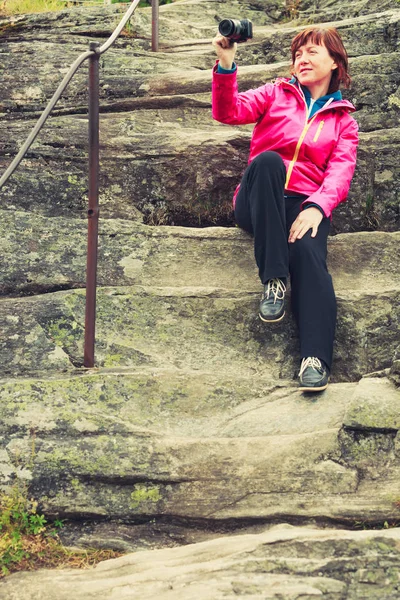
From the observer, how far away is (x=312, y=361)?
3.91 metres

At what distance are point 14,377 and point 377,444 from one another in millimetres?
1903

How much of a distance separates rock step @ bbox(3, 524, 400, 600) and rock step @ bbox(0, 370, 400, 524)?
261mm

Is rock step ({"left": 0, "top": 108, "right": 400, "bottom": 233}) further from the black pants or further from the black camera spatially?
the black camera

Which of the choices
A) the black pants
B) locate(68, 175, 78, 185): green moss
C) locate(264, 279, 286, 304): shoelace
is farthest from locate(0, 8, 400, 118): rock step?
locate(264, 279, 286, 304): shoelace

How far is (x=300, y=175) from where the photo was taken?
457 centimetres

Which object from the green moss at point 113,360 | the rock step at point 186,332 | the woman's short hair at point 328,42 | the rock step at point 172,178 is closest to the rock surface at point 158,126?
the rock step at point 172,178

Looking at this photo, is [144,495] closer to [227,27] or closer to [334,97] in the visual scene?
[227,27]

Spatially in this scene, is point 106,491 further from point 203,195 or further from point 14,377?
point 203,195

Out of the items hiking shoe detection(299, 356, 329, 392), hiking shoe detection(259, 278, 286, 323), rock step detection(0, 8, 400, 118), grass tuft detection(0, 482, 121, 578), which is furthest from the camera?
rock step detection(0, 8, 400, 118)

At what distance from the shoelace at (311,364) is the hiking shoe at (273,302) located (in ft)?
1.13

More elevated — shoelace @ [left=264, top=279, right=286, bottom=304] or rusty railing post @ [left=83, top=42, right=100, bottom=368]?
rusty railing post @ [left=83, top=42, right=100, bottom=368]

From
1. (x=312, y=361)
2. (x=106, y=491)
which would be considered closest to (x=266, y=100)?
(x=312, y=361)

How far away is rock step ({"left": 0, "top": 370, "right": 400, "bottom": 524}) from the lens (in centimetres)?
337

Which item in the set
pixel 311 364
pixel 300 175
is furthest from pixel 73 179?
pixel 311 364
